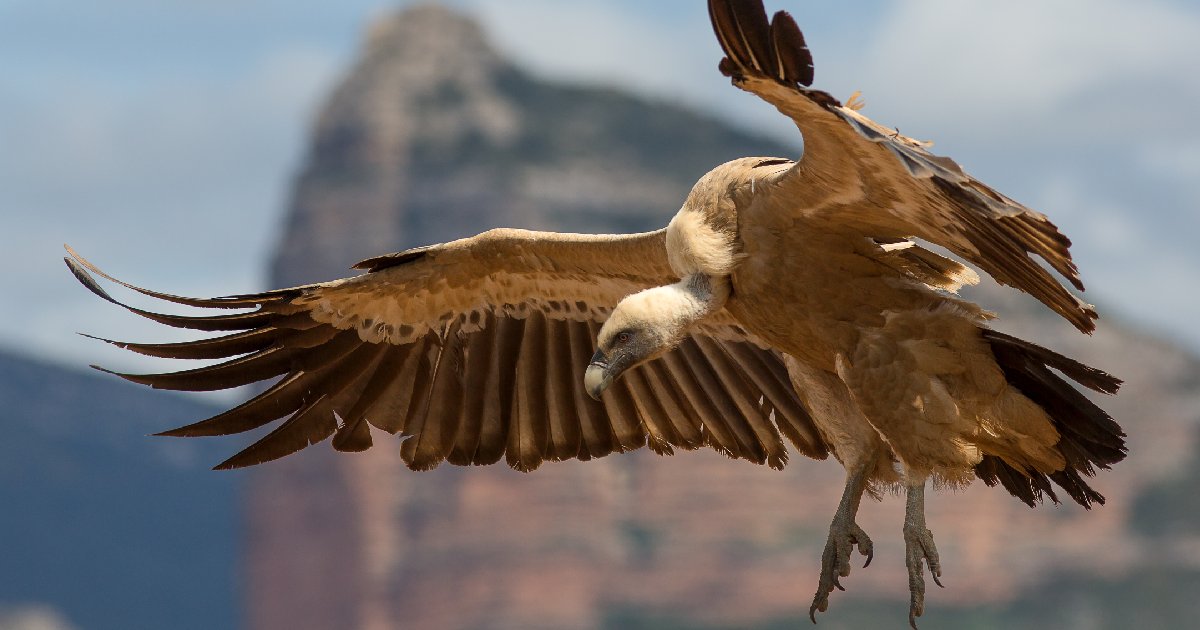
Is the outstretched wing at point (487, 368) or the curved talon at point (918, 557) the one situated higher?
the curved talon at point (918, 557)

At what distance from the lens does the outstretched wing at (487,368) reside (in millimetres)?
10617

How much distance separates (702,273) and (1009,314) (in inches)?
3253

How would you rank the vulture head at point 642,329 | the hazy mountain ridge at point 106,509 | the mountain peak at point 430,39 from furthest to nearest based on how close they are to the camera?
the hazy mountain ridge at point 106,509
the mountain peak at point 430,39
the vulture head at point 642,329

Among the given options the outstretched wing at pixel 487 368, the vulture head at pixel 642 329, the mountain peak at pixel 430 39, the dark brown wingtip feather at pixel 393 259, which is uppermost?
the vulture head at pixel 642 329

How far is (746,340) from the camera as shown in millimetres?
11219

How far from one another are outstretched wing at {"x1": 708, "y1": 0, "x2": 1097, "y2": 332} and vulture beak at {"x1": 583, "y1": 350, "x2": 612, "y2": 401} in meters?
1.12

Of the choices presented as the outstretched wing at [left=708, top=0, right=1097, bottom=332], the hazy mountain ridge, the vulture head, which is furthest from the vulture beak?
the hazy mountain ridge

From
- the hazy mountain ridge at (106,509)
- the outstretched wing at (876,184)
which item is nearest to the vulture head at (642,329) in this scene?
the outstretched wing at (876,184)

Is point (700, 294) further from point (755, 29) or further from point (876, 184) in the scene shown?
point (755, 29)

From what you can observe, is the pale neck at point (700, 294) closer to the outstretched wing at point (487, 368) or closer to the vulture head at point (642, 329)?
the vulture head at point (642, 329)

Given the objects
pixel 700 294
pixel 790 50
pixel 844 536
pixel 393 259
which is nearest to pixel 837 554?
pixel 844 536

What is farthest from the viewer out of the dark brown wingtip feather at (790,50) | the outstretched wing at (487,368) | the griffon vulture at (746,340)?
the outstretched wing at (487,368)

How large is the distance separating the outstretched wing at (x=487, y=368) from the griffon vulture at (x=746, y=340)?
1cm

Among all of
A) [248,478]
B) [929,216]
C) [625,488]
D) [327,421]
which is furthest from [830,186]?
[248,478]
